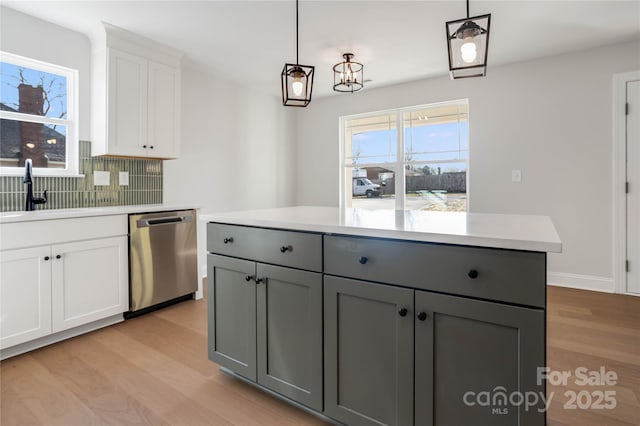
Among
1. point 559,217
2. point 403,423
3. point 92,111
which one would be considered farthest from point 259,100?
point 403,423

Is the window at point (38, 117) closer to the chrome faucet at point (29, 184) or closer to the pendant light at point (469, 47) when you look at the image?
the chrome faucet at point (29, 184)

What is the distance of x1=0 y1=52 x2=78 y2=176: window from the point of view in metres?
2.66

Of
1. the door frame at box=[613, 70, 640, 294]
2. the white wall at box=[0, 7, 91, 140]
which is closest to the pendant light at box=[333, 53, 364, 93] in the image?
the white wall at box=[0, 7, 91, 140]

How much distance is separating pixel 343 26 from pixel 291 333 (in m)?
2.53

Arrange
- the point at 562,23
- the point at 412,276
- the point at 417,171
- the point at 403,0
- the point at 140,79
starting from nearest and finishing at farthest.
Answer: the point at 412,276, the point at 403,0, the point at 562,23, the point at 140,79, the point at 417,171

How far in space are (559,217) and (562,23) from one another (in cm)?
186

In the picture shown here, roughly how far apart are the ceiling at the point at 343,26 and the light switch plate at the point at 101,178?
3.89 feet

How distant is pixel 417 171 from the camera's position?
4.58 m

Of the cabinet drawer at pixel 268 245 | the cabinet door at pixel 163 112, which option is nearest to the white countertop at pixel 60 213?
the cabinet door at pixel 163 112

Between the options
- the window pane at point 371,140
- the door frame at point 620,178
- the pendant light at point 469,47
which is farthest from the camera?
the window pane at point 371,140

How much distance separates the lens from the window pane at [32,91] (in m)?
2.67

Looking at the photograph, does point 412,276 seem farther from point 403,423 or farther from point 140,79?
point 140,79

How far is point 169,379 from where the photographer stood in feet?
6.41

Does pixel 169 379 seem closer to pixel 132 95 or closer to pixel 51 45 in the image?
pixel 132 95
